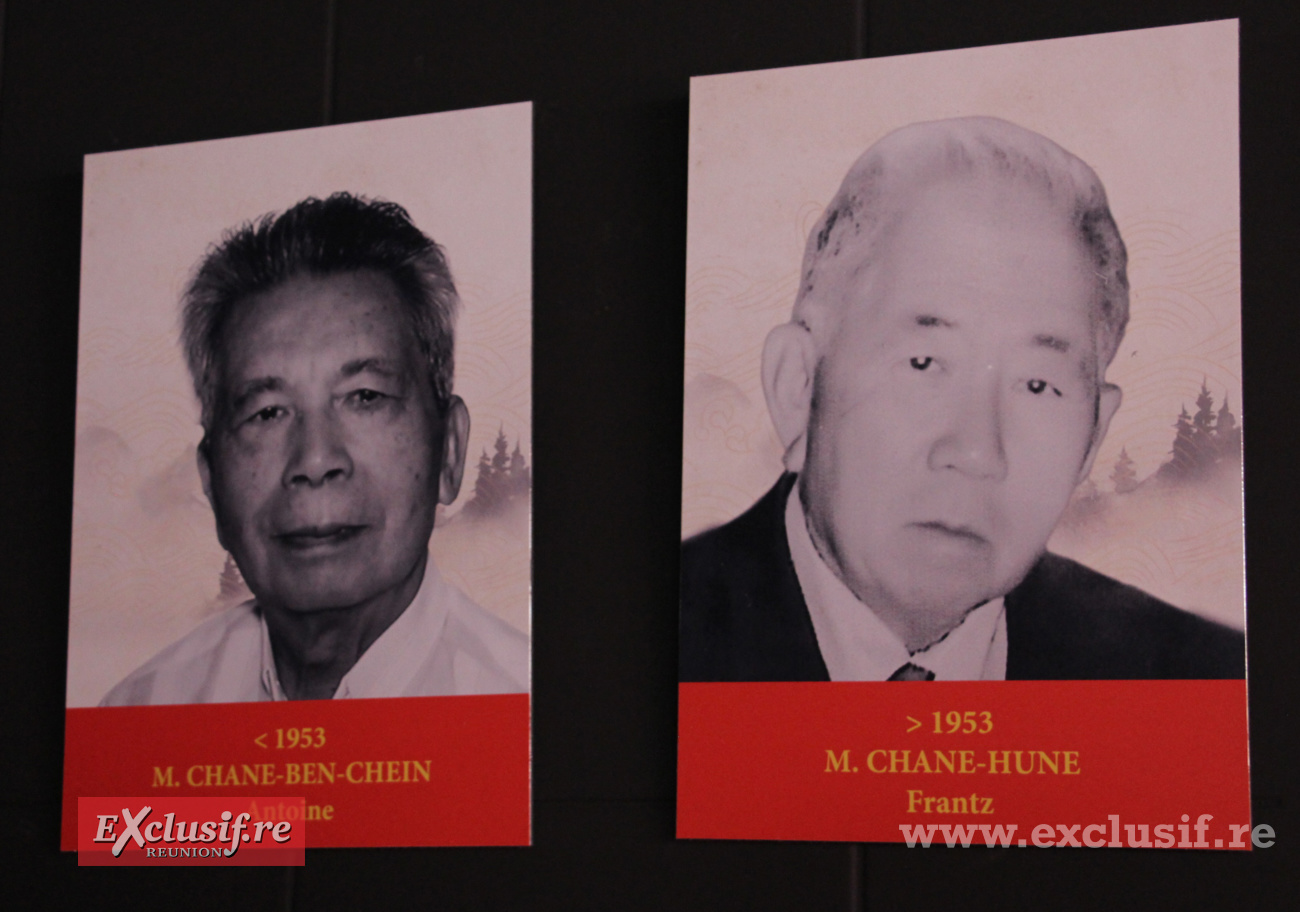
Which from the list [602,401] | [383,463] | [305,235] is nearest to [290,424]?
[383,463]

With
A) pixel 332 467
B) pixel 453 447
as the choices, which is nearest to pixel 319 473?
pixel 332 467

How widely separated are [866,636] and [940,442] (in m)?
0.37

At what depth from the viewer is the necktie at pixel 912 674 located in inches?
98.4

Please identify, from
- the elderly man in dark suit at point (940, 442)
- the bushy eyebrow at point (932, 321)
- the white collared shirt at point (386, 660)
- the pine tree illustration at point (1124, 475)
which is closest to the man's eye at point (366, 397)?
the white collared shirt at point (386, 660)

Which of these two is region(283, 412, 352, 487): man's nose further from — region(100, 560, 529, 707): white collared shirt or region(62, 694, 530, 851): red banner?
region(62, 694, 530, 851): red banner

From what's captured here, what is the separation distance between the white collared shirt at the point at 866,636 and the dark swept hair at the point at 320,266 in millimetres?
802

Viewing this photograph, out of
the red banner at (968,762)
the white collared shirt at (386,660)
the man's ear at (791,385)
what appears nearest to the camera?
the red banner at (968,762)

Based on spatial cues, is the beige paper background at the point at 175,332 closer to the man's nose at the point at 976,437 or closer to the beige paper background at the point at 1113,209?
the beige paper background at the point at 1113,209

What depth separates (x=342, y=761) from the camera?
2.75 meters

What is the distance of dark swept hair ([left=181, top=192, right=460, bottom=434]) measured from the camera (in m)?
2.85

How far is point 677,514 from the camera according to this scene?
271cm

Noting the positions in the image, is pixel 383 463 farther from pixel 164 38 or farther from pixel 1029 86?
pixel 1029 86

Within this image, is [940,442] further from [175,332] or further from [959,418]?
[175,332]

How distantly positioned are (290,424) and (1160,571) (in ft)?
5.50
